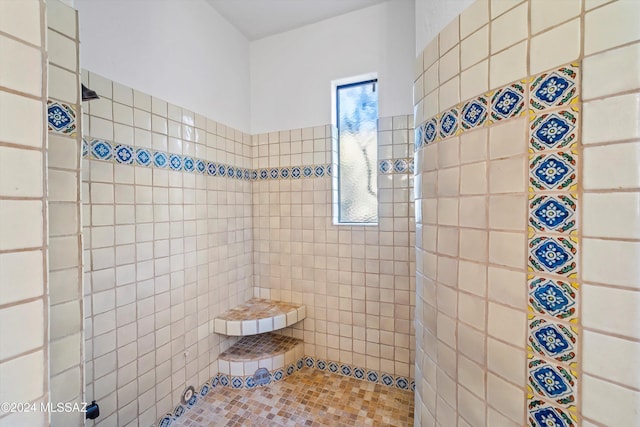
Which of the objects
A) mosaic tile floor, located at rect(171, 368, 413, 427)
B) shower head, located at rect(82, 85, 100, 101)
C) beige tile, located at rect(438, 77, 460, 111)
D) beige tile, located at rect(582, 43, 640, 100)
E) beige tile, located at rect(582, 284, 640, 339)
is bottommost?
mosaic tile floor, located at rect(171, 368, 413, 427)

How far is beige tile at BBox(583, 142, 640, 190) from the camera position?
1.36 feet

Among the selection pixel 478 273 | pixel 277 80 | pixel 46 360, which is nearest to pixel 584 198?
pixel 478 273

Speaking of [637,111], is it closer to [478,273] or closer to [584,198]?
[584,198]

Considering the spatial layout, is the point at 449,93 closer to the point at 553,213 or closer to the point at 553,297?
the point at 553,213

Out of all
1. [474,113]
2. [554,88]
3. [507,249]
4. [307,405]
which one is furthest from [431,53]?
[307,405]

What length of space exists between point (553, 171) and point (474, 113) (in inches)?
9.0

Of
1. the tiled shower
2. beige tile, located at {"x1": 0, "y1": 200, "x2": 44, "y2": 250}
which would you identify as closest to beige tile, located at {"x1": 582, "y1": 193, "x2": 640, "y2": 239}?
the tiled shower

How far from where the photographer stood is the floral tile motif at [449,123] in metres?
0.69

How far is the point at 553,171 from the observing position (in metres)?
0.50

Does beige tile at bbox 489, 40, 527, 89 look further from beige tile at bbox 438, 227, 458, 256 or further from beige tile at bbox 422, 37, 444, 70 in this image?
beige tile at bbox 438, 227, 458, 256

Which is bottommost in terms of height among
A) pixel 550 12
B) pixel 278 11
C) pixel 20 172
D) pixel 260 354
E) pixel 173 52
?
pixel 260 354

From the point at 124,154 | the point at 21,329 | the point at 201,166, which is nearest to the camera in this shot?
the point at 21,329

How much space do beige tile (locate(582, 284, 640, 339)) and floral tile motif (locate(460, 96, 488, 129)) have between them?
0.40 metres

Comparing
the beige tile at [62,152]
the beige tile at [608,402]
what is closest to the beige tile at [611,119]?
the beige tile at [608,402]
